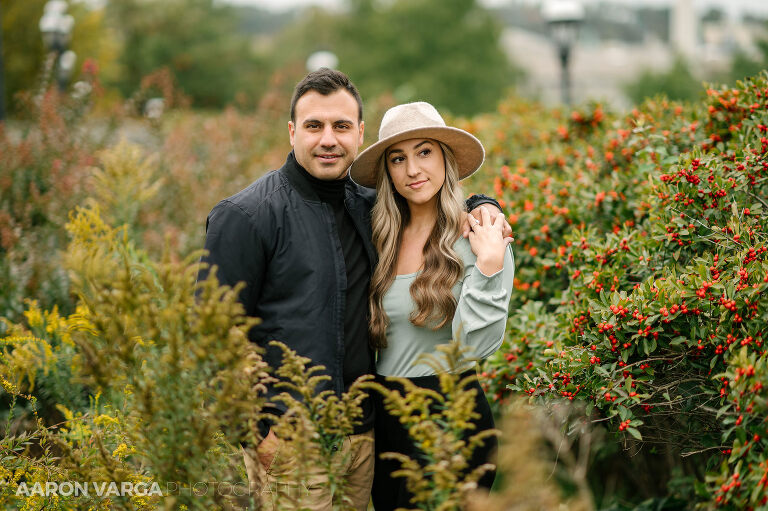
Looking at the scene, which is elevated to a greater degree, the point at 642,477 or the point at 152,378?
the point at 152,378

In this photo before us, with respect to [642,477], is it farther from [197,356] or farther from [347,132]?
[197,356]

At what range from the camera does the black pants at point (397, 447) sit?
2787mm

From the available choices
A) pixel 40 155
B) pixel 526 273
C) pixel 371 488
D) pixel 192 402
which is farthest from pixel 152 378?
pixel 40 155

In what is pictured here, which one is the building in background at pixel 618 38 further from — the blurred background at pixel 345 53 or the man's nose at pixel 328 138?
the man's nose at pixel 328 138

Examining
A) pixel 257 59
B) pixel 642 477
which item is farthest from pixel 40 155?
pixel 257 59

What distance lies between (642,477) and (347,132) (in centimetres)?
283

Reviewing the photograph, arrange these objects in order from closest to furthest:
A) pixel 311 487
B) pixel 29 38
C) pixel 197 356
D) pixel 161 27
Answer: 1. pixel 197 356
2. pixel 311 487
3. pixel 29 38
4. pixel 161 27

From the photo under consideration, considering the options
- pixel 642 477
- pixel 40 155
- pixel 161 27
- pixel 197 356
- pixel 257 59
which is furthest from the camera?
pixel 257 59

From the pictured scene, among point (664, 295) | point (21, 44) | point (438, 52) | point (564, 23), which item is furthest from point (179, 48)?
point (664, 295)

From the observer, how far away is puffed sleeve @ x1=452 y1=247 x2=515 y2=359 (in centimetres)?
266

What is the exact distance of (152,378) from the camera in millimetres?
2000

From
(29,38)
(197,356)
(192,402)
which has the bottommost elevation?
(192,402)

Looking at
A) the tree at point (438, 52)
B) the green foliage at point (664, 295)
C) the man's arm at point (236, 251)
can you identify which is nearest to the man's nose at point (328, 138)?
the man's arm at point (236, 251)

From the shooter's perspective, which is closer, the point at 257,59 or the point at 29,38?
the point at 29,38
